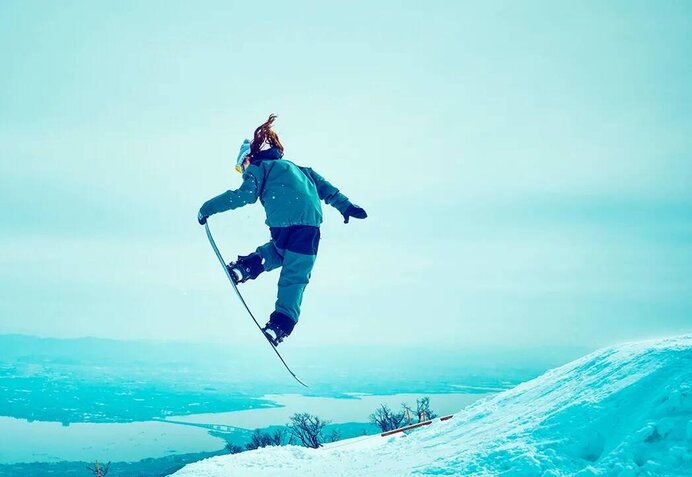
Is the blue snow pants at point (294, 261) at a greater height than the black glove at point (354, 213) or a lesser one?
lesser

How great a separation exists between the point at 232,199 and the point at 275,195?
489 millimetres

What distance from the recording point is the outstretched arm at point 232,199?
457cm

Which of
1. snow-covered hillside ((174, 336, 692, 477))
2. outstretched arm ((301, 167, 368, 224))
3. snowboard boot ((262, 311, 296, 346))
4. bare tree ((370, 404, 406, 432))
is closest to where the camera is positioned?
snow-covered hillside ((174, 336, 692, 477))

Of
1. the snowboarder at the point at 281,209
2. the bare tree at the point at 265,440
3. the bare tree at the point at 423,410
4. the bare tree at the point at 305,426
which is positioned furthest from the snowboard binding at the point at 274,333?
the bare tree at the point at 305,426

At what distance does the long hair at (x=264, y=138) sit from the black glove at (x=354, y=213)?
1.20m

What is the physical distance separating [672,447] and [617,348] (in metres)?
1.44

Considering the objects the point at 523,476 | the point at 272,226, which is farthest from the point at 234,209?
the point at 523,476

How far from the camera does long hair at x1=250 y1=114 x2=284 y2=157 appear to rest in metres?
4.96

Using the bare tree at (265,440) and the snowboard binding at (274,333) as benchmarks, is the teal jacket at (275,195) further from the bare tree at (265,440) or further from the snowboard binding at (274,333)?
the bare tree at (265,440)

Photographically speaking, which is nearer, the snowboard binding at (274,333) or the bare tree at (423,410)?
the snowboard binding at (274,333)

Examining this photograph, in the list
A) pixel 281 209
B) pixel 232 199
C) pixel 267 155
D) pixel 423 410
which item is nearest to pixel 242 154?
pixel 267 155

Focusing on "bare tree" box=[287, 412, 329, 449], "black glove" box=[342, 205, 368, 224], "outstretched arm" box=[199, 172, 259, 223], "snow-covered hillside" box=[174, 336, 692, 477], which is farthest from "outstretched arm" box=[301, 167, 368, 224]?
"bare tree" box=[287, 412, 329, 449]

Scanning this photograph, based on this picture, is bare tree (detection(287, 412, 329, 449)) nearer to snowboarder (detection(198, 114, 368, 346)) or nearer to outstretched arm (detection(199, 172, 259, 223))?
snowboarder (detection(198, 114, 368, 346))

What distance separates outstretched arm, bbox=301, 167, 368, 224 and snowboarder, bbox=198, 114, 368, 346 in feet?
1.07
